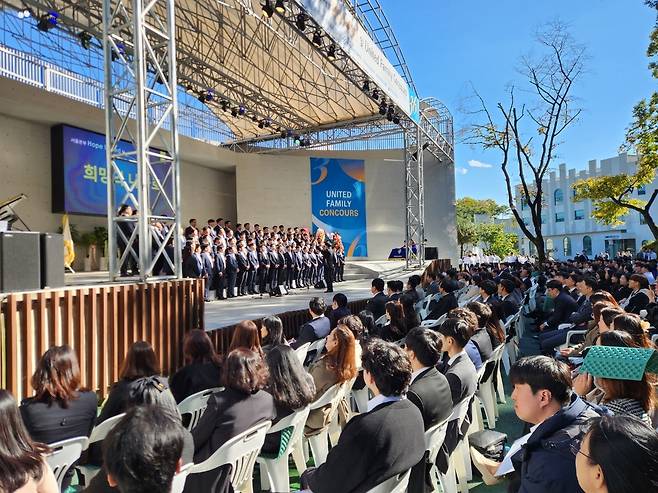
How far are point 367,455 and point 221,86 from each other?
14.6m

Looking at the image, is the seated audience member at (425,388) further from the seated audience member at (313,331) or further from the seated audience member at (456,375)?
the seated audience member at (313,331)

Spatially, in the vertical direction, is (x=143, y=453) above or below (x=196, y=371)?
above

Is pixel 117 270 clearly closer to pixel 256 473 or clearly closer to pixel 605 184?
pixel 256 473

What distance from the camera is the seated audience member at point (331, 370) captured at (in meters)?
3.01

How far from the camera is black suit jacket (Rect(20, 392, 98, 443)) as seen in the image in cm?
212

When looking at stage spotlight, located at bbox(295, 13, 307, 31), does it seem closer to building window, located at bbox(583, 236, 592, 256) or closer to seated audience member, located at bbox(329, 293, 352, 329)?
seated audience member, located at bbox(329, 293, 352, 329)

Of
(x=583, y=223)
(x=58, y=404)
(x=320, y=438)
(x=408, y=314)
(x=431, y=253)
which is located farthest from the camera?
(x=583, y=223)

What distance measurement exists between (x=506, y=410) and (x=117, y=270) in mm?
4258

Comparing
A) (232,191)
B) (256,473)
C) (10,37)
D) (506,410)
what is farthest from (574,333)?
(232,191)

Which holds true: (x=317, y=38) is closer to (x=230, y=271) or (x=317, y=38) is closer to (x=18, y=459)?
(x=230, y=271)

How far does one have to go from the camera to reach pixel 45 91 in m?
11.1

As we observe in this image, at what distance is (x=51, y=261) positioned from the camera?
3959mm

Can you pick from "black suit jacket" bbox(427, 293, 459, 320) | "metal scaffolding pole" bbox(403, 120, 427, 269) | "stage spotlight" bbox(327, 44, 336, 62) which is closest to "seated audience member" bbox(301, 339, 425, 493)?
"black suit jacket" bbox(427, 293, 459, 320)

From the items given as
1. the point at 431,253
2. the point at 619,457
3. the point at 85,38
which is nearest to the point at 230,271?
the point at 85,38
